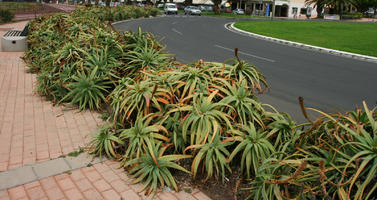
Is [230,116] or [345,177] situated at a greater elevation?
[230,116]

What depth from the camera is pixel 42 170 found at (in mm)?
3785

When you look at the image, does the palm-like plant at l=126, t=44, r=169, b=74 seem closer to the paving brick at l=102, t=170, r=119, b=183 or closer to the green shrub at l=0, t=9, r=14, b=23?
the paving brick at l=102, t=170, r=119, b=183

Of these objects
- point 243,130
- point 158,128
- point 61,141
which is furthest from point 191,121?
point 61,141

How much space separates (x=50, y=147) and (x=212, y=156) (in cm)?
232

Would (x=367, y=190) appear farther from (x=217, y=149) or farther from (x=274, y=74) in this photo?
(x=274, y=74)

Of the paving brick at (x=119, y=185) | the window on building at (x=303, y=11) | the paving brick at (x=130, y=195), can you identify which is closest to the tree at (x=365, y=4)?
the window on building at (x=303, y=11)

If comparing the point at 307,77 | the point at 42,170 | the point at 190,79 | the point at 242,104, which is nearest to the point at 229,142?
the point at 242,104

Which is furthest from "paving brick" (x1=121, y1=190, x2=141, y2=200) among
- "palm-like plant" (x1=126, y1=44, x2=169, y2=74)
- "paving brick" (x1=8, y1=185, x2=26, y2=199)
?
"palm-like plant" (x1=126, y1=44, x2=169, y2=74)

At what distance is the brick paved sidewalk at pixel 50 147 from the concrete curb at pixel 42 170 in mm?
82

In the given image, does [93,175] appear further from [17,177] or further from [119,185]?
[17,177]

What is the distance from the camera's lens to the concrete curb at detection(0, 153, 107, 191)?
11.7 ft

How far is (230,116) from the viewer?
3.76 meters

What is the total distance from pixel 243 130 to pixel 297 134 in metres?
0.61

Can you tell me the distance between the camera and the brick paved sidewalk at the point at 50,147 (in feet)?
11.1
